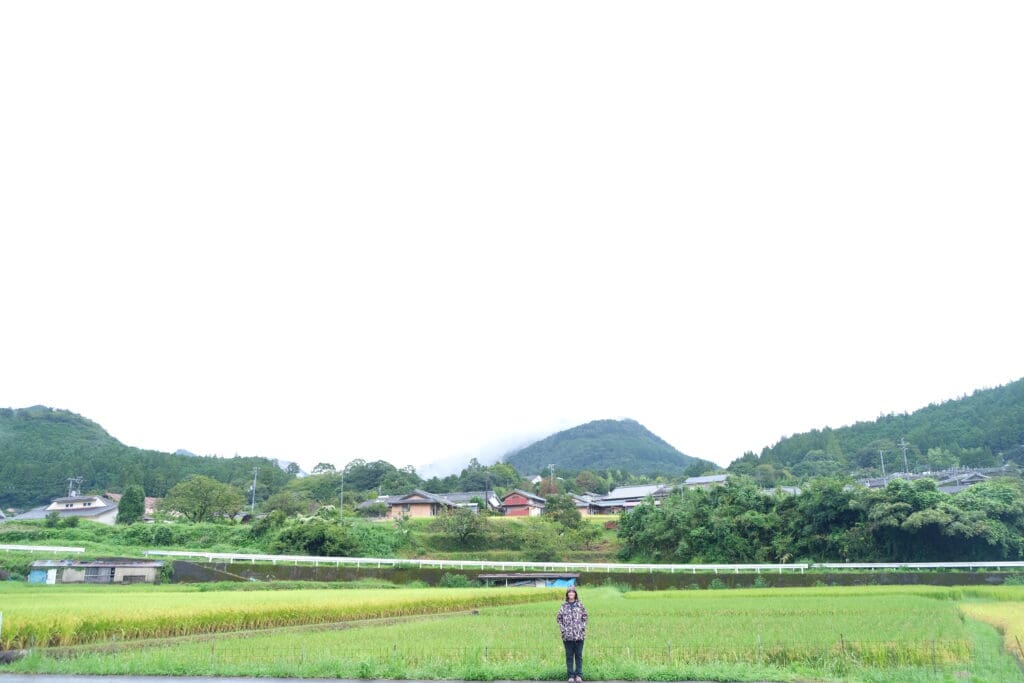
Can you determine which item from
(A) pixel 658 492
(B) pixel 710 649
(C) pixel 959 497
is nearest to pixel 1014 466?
(A) pixel 658 492

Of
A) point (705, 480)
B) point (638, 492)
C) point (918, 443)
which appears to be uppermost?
point (918, 443)

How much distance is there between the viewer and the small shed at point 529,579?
3650 cm

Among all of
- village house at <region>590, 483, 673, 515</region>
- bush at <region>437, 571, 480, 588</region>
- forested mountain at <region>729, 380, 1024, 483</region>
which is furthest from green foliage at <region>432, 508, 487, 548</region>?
forested mountain at <region>729, 380, 1024, 483</region>

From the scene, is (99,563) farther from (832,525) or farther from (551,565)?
(832,525)

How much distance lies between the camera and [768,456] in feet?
383

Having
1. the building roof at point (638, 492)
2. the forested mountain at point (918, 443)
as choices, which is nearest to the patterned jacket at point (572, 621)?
the building roof at point (638, 492)

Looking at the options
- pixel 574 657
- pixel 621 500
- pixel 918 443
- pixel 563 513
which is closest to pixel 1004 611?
pixel 574 657

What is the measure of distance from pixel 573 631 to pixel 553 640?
18.9ft

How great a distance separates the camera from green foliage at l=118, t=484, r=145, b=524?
6050 centimetres

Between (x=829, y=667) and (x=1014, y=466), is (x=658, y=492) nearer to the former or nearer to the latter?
(x=1014, y=466)

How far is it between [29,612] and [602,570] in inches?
1066

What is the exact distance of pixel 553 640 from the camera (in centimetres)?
1634

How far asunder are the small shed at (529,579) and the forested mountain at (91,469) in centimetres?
5768

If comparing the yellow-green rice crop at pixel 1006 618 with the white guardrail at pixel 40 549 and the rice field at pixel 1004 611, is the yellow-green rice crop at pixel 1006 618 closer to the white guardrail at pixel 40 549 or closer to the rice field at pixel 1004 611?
the rice field at pixel 1004 611
